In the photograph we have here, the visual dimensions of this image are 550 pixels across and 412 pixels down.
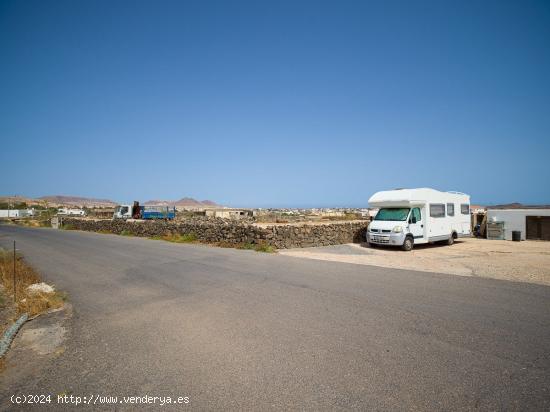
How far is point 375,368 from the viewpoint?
3.66 m

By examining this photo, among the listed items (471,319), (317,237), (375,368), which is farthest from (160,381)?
(317,237)

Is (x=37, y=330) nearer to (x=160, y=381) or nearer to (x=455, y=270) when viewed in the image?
(x=160, y=381)

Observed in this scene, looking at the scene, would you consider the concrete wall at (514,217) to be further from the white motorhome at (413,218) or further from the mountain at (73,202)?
the mountain at (73,202)

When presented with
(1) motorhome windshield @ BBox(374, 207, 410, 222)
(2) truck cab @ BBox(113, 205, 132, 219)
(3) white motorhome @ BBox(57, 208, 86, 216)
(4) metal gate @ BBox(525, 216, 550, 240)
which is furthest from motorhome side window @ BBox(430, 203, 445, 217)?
(3) white motorhome @ BBox(57, 208, 86, 216)

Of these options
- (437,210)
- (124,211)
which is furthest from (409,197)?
(124,211)

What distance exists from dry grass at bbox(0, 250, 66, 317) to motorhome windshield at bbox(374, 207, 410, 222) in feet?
46.5

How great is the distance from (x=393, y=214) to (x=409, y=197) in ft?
4.06

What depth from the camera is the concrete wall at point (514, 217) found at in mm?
19016

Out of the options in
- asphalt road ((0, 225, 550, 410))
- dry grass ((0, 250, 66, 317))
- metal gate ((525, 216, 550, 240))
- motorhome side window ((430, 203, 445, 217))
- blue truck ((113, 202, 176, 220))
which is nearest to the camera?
asphalt road ((0, 225, 550, 410))

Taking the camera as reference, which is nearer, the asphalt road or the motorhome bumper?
the asphalt road

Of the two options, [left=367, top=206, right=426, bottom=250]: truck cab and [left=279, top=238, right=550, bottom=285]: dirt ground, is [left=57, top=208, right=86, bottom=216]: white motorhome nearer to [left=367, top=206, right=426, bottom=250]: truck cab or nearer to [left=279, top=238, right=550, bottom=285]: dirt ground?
[left=279, top=238, right=550, bottom=285]: dirt ground

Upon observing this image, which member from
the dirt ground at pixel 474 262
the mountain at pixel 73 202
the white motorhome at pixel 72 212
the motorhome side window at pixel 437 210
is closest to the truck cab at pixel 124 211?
the white motorhome at pixel 72 212

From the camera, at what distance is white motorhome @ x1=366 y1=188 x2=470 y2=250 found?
15.5m

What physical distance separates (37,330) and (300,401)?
15.5 feet
